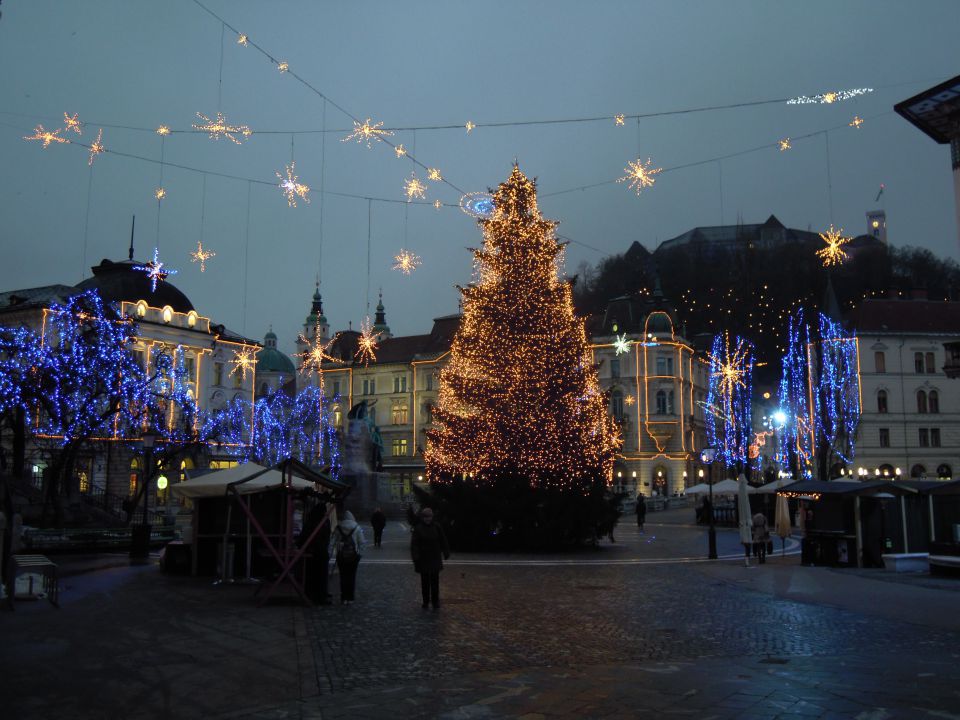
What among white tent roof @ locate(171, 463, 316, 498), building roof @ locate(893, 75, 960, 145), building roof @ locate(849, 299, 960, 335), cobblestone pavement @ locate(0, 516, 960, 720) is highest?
building roof @ locate(849, 299, 960, 335)

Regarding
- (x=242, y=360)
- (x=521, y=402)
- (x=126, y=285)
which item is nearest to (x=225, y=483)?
(x=521, y=402)

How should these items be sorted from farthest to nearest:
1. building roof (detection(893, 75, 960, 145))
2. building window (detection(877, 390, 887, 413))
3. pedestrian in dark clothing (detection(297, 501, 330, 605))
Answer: building window (detection(877, 390, 887, 413)) → building roof (detection(893, 75, 960, 145)) → pedestrian in dark clothing (detection(297, 501, 330, 605))

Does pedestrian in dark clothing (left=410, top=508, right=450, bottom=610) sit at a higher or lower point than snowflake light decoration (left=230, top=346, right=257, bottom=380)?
lower

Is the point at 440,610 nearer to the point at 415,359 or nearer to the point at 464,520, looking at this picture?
the point at 464,520

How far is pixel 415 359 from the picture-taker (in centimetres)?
8712

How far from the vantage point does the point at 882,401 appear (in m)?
68.1

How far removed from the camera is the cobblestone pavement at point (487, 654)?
7.73m

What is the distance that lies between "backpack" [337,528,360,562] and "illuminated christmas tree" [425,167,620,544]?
11.6 metres

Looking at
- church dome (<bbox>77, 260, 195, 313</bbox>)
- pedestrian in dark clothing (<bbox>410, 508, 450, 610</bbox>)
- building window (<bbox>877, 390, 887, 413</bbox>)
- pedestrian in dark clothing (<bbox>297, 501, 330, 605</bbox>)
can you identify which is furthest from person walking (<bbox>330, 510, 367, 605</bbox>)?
building window (<bbox>877, 390, 887, 413</bbox>)

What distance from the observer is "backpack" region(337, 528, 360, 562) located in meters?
14.6

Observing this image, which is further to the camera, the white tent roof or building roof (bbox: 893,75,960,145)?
building roof (bbox: 893,75,960,145)

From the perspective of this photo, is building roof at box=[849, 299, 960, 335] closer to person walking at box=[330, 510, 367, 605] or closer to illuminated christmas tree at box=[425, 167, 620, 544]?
illuminated christmas tree at box=[425, 167, 620, 544]

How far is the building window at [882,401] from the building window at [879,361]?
5.80ft

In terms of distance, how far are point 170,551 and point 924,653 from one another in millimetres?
15113
